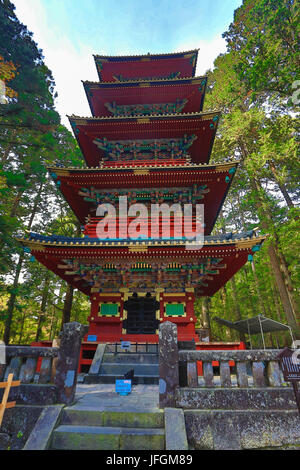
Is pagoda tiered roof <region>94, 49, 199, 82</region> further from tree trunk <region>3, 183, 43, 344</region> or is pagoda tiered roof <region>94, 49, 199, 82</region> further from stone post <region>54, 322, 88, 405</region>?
stone post <region>54, 322, 88, 405</region>

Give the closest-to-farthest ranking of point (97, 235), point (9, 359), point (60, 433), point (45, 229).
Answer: point (60, 433), point (9, 359), point (97, 235), point (45, 229)

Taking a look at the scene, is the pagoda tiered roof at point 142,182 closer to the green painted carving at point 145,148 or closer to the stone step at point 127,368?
the green painted carving at point 145,148

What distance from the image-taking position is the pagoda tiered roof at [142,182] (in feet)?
38.7

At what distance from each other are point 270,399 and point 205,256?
641 centimetres

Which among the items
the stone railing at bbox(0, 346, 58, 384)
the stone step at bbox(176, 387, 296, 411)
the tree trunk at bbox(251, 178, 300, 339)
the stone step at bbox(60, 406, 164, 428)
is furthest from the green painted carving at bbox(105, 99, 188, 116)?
the stone step at bbox(60, 406, 164, 428)

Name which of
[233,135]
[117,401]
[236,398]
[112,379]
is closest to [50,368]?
[117,401]

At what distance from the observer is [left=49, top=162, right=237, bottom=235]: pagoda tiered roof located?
11805 millimetres

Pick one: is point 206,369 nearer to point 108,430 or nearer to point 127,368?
point 108,430

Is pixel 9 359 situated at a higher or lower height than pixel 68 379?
higher

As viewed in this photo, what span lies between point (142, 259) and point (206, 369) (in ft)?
21.3
